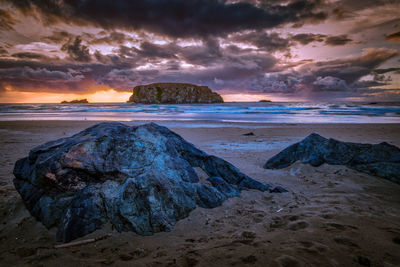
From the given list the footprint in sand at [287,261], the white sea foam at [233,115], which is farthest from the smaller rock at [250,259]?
the white sea foam at [233,115]

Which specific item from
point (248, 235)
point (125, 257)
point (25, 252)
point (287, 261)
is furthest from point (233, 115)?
point (25, 252)

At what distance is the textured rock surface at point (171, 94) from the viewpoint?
A: 130 meters

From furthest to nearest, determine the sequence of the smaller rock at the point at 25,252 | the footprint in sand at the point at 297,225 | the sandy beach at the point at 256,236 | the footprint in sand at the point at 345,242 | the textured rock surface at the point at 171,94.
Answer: the textured rock surface at the point at 171,94, the footprint in sand at the point at 297,225, the smaller rock at the point at 25,252, the footprint in sand at the point at 345,242, the sandy beach at the point at 256,236

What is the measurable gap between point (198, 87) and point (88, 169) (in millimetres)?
147563

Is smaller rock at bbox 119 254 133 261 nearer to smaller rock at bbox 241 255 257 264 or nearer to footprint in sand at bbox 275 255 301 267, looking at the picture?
smaller rock at bbox 241 255 257 264

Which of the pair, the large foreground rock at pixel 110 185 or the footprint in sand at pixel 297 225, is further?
the large foreground rock at pixel 110 185

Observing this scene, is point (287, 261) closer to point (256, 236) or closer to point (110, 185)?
point (256, 236)

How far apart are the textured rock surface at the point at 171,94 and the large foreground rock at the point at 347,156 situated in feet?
409

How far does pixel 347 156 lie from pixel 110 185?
19.3 feet

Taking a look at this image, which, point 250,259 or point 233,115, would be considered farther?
point 233,115

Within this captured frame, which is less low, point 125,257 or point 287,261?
point 287,261

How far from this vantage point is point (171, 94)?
13400cm

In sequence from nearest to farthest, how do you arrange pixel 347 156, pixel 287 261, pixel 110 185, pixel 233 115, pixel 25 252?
pixel 287 261
pixel 25 252
pixel 110 185
pixel 347 156
pixel 233 115

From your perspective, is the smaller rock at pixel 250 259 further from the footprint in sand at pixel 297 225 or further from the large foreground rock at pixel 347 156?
the large foreground rock at pixel 347 156
